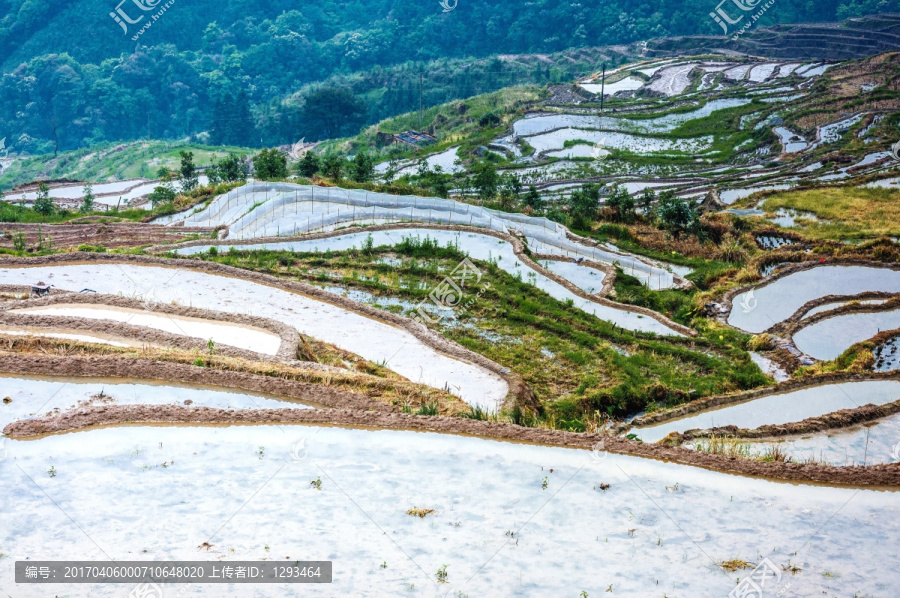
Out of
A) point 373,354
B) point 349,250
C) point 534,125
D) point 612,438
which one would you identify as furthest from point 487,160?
point 612,438

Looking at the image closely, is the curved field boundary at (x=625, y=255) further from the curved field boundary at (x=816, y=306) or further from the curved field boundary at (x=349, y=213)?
the curved field boundary at (x=816, y=306)

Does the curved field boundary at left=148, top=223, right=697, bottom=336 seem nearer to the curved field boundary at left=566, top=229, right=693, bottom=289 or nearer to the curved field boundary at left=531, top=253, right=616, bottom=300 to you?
the curved field boundary at left=531, top=253, right=616, bottom=300

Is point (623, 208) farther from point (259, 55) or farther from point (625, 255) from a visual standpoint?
point (259, 55)

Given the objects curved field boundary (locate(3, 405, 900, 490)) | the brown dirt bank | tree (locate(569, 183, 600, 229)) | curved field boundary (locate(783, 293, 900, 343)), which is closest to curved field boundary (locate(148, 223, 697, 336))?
the brown dirt bank

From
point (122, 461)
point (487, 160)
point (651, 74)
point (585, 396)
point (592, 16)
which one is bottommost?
point (585, 396)

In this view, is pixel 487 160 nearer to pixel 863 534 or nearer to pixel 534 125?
pixel 534 125

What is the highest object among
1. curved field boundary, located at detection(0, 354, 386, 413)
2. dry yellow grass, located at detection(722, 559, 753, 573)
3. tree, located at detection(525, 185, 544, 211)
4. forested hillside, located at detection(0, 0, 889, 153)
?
forested hillside, located at detection(0, 0, 889, 153)

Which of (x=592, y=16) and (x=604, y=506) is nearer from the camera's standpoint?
(x=604, y=506)
